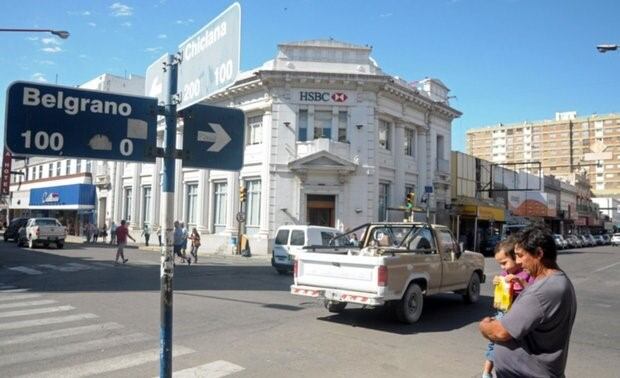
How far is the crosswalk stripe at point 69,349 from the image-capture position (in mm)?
6477

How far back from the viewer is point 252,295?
12.3m

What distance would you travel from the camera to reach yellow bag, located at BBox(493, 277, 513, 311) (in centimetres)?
401

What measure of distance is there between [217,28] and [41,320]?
7.52 m

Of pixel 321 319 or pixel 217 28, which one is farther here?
pixel 321 319

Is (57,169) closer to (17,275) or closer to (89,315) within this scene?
(17,275)

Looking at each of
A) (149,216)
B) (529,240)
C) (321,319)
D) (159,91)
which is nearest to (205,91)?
(159,91)

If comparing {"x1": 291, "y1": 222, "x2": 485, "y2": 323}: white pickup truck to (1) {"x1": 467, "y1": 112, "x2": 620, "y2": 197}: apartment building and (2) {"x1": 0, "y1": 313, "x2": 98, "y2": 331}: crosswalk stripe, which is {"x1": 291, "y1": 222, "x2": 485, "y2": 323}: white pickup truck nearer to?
(2) {"x1": 0, "y1": 313, "x2": 98, "y2": 331}: crosswalk stripe

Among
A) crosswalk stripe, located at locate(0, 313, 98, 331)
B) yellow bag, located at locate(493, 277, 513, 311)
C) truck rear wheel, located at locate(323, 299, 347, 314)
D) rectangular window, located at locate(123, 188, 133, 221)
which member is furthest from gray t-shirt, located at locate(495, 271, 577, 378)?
rectangular window, located at locate(123, 188, 133, 221)

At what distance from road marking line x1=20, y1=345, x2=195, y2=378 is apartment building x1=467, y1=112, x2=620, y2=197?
112 meters

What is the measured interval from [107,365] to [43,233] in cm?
2688

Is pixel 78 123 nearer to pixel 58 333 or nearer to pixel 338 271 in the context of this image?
pixel 58 333

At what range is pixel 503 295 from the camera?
4066mm

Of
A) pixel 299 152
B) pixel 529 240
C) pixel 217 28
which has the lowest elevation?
pixel 529 240

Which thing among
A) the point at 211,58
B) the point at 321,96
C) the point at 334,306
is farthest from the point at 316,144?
the point at 211,58
